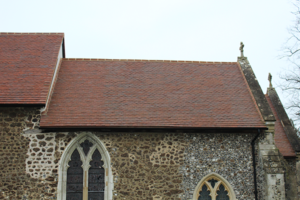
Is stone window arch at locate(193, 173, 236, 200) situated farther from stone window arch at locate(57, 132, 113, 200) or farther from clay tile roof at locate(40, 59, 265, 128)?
stone window arch at locate(57, 132, 113, 200)

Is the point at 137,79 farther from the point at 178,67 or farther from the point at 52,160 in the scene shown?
the point at 52,160

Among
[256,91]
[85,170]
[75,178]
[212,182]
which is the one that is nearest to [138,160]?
[85,170]

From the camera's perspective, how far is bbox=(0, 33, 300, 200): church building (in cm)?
1033

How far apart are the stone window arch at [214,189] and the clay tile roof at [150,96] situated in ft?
5.73

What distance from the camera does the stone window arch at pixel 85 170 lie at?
33.8 ft

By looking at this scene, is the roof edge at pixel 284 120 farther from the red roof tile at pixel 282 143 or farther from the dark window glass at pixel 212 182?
the dark window glass at pixel 212 182

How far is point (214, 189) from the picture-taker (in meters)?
10.6

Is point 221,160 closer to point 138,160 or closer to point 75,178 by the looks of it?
point 138,160

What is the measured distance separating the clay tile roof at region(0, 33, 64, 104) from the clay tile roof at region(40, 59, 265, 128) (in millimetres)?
685

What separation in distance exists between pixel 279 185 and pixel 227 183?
159 centimetres

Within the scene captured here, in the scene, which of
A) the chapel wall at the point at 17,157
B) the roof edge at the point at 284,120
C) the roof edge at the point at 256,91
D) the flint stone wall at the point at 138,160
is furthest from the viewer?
the roof edge at the point at 284,120

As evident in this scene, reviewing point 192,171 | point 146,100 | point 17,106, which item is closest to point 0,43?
point 17,106

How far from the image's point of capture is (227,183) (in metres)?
10.6

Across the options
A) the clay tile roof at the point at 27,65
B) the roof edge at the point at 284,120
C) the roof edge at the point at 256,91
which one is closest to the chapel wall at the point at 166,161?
the roof edge at the point at 256,91
